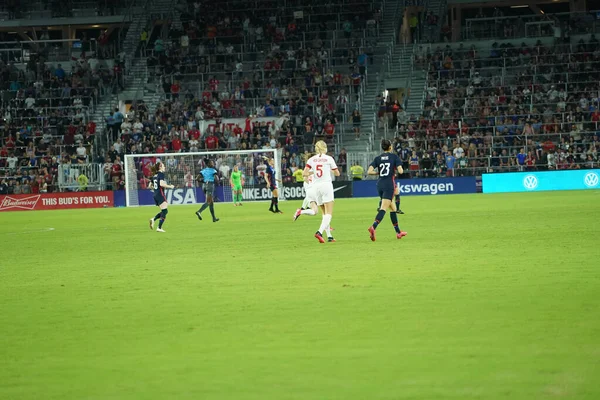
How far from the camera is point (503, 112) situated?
52.6 meters

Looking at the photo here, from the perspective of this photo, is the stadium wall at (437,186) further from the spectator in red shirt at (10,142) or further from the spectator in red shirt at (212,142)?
the spectator in red shirt at (10,142)

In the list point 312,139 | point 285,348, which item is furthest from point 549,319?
point 312,139

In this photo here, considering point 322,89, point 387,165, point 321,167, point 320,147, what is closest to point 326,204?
point 321,167

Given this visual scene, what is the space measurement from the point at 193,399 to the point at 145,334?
2.98 m

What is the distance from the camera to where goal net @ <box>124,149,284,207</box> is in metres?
51.5

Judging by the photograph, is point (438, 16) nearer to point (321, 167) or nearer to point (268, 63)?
point (268, 63)

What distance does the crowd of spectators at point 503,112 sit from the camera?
4975 cm

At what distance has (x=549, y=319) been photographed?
31.6 feet

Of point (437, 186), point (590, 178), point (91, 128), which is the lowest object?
point (437, 186)

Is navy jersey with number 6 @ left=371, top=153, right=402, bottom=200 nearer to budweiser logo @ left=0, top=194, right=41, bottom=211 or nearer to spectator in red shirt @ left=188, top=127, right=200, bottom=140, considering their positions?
spectator in red shirt @ left=188, top=127, right=200, bottom=140

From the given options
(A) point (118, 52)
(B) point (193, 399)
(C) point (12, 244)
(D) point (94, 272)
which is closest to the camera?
(B) point (193, 399)

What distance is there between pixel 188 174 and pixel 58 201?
7603 millimetres

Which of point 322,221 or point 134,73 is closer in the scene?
point 322,221

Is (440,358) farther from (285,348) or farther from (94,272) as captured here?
(94,272)
